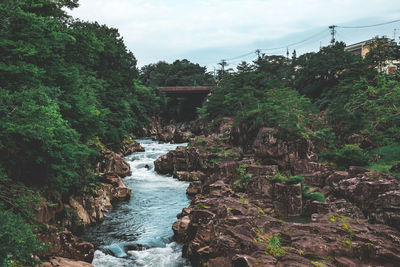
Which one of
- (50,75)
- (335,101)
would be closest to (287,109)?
(335,101)

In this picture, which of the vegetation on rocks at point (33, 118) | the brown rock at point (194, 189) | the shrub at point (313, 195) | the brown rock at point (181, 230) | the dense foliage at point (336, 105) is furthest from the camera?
the brown rock at point (194, 189)

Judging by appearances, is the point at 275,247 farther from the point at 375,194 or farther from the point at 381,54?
the point at 381,54

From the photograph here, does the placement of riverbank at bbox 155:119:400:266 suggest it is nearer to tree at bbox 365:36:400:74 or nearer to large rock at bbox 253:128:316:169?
large rock at bbox 253:128:316:169

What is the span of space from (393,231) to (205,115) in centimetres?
3861

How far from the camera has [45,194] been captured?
1328 cm

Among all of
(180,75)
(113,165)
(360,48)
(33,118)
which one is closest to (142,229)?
(33,118)

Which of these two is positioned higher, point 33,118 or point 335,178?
point 33,118

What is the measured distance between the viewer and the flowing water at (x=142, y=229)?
1301cm

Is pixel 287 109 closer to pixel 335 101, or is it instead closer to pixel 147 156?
pixel 335 101

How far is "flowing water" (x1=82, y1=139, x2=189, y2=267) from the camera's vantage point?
13.0 meters

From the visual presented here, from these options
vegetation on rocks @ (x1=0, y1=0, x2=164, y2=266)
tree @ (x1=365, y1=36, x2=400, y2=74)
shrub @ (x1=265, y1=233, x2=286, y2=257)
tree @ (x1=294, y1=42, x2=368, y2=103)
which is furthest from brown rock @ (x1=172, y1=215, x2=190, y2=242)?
tree @ (x1=365, y1=36, x2=400, y2=74)

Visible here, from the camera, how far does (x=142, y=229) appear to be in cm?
1645

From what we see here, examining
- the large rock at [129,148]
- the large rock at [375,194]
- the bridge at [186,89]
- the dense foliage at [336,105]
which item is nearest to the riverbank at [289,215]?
the large rock at [375,194]

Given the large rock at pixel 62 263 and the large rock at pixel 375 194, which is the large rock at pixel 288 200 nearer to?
the large rock at pixel 375 194
